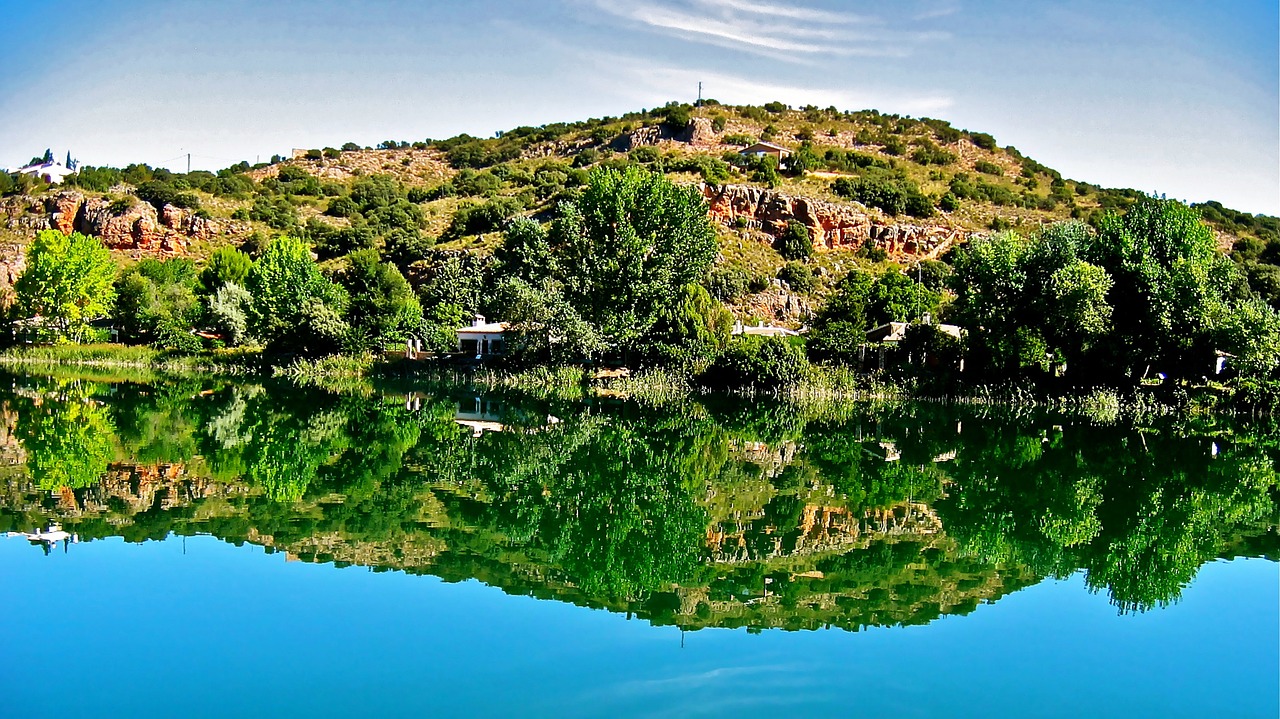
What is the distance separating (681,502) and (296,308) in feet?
125

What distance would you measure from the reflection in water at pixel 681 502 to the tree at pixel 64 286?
2994 centimetres

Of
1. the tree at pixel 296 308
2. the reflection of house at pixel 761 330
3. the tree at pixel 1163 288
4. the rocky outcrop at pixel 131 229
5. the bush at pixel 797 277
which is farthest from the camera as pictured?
the rocky outcrop at pixel 131 229

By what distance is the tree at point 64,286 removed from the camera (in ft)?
175

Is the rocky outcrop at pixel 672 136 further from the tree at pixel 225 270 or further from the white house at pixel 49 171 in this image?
the white house at pixel 49 171

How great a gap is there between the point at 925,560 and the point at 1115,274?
29.1 metres

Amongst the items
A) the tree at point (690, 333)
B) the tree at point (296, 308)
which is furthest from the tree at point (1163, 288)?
the tree at point (296, 308)

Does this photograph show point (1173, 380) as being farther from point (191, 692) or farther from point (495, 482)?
point (191, 692)

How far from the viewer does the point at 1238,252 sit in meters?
68.1

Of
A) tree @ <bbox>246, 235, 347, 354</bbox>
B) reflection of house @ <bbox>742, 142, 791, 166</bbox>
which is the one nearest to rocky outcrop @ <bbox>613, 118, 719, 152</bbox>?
reflection of house @ <bbox>742, 142, 791, 166</bbox>

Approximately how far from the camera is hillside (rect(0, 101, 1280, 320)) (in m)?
68.0

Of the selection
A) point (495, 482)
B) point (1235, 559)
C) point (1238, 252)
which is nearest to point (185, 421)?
point (495, 482)

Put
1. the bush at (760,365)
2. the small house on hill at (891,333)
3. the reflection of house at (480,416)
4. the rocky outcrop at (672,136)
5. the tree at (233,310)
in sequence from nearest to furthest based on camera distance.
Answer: the reflection of house at (480,416), the bush at (760,365), the small house on hill at (891,333), the tree at (233,310), the rocky outcrop at (672,136)

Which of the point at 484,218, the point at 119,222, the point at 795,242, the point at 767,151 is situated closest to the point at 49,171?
the point at 119,222

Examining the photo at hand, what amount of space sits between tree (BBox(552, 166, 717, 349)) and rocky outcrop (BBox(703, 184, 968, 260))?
2087cm
